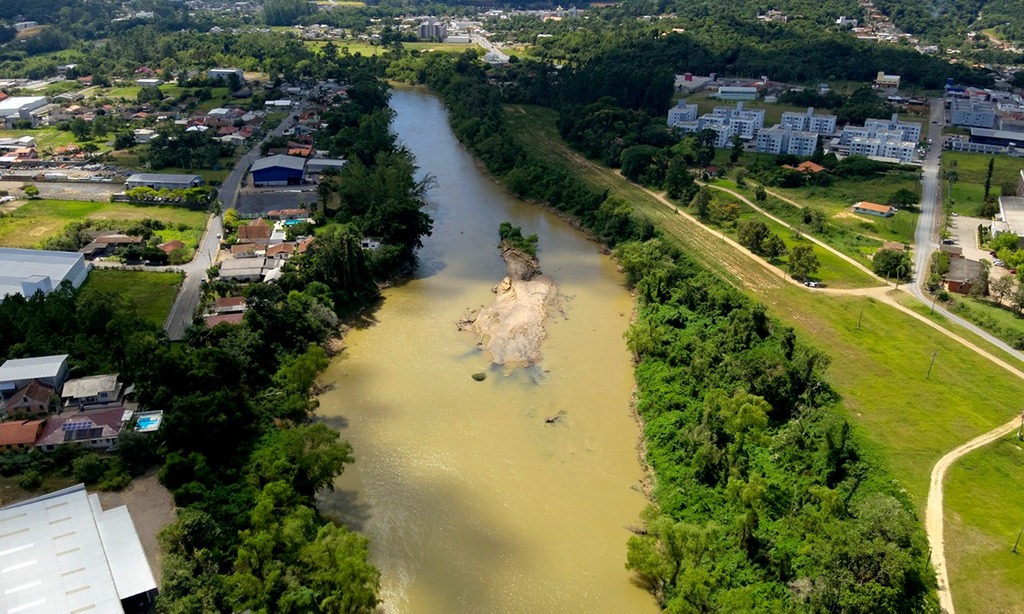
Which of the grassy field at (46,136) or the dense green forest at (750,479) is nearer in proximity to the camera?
the dense green forest at (750,479)

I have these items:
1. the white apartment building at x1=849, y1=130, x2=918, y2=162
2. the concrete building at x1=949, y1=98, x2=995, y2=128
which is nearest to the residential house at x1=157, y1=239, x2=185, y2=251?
the white apartment building at x1=849, y1=130, x2=918, y2=162

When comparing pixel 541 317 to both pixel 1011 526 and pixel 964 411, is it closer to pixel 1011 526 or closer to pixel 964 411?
pixel 964 411

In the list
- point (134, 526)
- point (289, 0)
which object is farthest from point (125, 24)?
A: point (134, 526)

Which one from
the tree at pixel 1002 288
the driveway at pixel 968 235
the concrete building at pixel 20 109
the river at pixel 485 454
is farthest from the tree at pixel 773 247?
the concrete building at pixel 20 109

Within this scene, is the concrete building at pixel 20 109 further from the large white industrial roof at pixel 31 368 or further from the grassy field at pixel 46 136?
the large white industrial roof at pixel 31 368

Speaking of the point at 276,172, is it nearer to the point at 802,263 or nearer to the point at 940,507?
the point at 802,263

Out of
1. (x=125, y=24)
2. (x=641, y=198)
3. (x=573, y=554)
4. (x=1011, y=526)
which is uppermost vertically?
(x=125, y=24)
